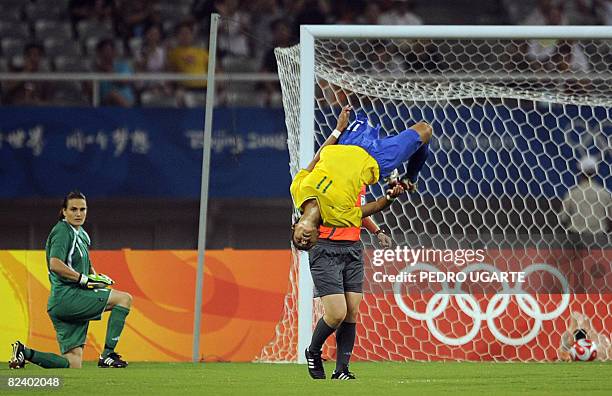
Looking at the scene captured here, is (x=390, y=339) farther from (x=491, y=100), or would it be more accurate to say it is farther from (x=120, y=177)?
(x=120, y=177)

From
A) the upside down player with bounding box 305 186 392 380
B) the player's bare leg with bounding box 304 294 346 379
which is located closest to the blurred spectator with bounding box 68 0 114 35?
the upside down player with bounding box 305 186 392 380

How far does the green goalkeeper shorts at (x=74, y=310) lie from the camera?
37.0 feet

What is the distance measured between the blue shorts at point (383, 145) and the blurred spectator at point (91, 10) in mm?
10098

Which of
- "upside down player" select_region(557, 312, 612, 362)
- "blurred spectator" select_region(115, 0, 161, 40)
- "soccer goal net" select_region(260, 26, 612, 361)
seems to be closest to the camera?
"upside down player" select_region(557, 312, 612, 362)

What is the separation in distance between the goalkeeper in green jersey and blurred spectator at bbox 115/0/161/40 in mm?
7469

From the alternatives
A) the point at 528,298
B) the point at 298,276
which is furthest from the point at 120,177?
the point at 528,298

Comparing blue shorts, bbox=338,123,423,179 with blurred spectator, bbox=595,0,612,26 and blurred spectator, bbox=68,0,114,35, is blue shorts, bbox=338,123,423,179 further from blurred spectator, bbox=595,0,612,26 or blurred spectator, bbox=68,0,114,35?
blurred spectator, bbox=68,0,114,35

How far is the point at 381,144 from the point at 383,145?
0.02 meters

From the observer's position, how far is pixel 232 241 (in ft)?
52.2

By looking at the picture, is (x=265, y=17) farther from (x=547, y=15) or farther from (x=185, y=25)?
(x=547, y=15)

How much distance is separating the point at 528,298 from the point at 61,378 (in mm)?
5057

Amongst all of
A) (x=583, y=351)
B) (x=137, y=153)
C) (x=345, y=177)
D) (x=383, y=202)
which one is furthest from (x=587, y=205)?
(x=137, y=153)

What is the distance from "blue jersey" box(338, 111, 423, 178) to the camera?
9.09 metres

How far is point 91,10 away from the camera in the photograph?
1858 cm
